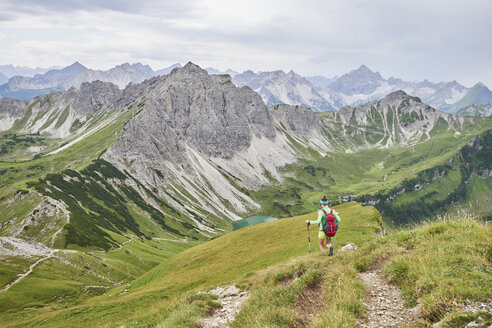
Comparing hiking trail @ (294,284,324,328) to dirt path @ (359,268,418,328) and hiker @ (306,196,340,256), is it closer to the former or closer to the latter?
dirt path @ (359,268,418,328)

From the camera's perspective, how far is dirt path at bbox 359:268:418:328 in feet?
35.1

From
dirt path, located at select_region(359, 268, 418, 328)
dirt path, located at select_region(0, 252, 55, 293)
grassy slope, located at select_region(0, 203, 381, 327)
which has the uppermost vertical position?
dirt path, located at select_region(359, 268, 418, 328)

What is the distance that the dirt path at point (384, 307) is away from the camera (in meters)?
10.7

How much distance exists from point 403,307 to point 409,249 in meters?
6.25

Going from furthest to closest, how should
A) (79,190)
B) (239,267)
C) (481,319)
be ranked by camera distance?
(79,190)
(239,267)
(481,319)

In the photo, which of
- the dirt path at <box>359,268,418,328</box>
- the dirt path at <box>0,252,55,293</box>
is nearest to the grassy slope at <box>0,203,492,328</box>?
the dirt path at <box>359,268,418,328</box>

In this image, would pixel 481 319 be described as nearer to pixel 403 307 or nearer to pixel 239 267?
pixel 403 307

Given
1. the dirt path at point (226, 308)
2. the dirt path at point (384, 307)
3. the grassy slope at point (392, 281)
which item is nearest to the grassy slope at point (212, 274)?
the dirt path at point (226, 308)

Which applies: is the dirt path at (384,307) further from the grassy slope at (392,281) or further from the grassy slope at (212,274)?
the grassy slope at (212,274)

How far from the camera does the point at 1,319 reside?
53.3 meters

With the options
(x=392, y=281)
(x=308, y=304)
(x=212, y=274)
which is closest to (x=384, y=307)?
(x=392, y=281)

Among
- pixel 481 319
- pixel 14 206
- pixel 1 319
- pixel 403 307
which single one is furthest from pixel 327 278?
pixel 14 206

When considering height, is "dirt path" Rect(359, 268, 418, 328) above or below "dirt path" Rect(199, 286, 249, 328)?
above

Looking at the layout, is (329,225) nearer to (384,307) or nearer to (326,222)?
(326,222)
